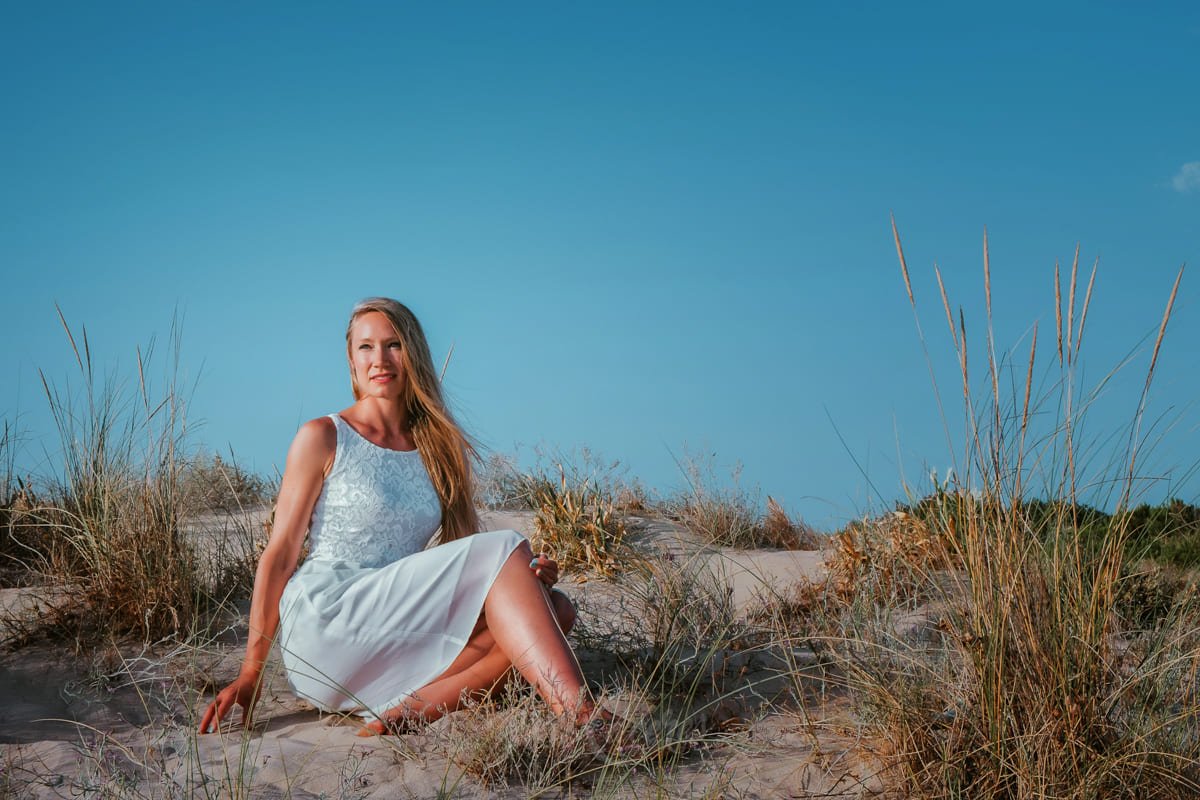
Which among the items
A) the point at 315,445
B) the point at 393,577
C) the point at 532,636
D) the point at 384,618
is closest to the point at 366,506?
the point at 315,445

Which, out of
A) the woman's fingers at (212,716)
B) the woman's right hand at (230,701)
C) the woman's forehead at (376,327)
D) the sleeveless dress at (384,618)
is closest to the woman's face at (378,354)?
the woman's forehead at (376,327)

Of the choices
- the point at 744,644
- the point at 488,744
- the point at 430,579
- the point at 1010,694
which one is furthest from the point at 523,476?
the point at 1010,694

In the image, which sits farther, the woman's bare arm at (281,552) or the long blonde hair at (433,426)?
the long blonde hair at (433,426)

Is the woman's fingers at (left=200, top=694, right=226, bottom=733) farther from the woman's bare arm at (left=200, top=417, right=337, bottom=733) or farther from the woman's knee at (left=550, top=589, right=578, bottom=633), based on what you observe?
the woman's knee at (left=550, top=589, right=578, bottom=633)

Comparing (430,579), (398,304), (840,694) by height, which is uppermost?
(398,304)

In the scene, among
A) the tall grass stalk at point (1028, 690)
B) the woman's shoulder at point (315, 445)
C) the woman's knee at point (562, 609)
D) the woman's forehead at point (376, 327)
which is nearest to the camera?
the tall grass stalk at point (1028, 690)

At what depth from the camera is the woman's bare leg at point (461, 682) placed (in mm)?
3676

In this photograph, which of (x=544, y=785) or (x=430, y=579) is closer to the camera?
(x=544, y=785)

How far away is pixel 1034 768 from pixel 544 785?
1497 millimetres

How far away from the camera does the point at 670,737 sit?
11.4ft

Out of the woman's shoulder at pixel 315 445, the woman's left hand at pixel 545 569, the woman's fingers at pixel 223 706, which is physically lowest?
the woman's fingers at pixel 223 706

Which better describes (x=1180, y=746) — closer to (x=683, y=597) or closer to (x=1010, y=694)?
(x=1010, y=694)

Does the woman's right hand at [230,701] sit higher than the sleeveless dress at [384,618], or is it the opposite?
the sleeveless dress at [384,618]

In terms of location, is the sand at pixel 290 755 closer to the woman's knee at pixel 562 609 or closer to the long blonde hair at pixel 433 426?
the woman's knee at pixel 562 609
